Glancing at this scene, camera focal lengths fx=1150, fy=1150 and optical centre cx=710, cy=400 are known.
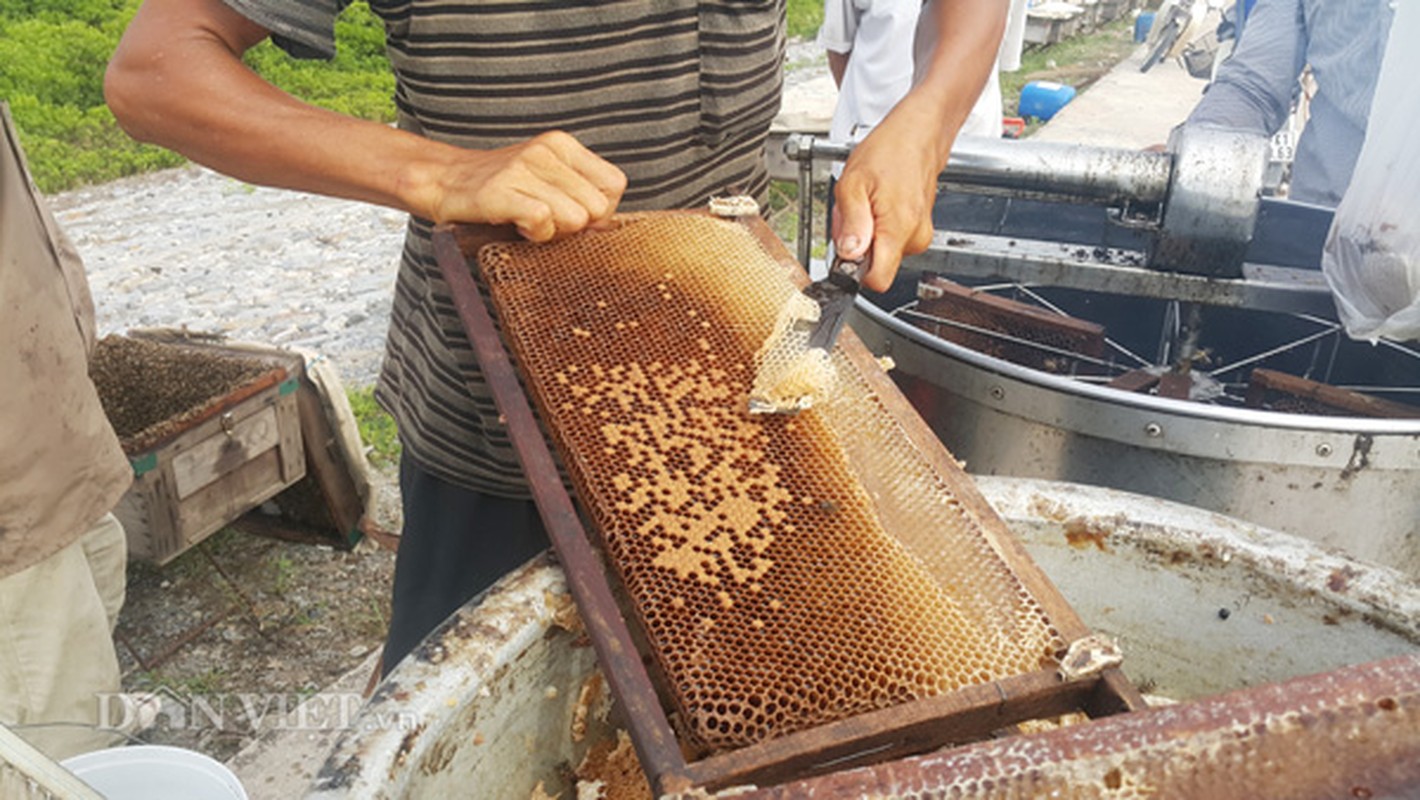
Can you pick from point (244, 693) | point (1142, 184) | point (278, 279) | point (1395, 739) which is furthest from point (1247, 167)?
point (278, 279)

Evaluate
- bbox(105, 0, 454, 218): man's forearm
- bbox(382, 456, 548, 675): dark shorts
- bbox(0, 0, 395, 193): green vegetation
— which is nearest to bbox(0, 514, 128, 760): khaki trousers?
bbox(382, 456, 548, 675): dark shorts

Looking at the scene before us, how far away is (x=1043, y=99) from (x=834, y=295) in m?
10.3

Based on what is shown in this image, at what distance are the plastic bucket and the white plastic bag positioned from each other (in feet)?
9.02

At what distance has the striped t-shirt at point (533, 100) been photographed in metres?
2.28

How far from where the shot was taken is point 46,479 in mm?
3207

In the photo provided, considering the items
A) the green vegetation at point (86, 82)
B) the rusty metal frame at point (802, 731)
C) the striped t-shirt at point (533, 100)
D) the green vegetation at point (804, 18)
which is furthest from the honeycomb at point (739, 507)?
the green vegetation at point (804, 18)

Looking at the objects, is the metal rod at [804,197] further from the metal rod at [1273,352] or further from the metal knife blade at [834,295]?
the metal rod at [1273,352]

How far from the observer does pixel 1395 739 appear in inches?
44.6

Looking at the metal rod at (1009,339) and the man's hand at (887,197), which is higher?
the man's hand at (887,197)

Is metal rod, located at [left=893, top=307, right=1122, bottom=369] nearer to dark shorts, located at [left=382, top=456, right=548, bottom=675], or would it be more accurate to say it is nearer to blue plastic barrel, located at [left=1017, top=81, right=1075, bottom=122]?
dark shorts, located at [left=382, top=456, right=548, bottom=675]

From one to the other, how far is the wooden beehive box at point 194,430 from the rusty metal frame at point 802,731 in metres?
3.07

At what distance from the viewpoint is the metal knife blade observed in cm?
201

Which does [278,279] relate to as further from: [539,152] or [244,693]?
[539,152]

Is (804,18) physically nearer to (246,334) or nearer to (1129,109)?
(1129,109)
